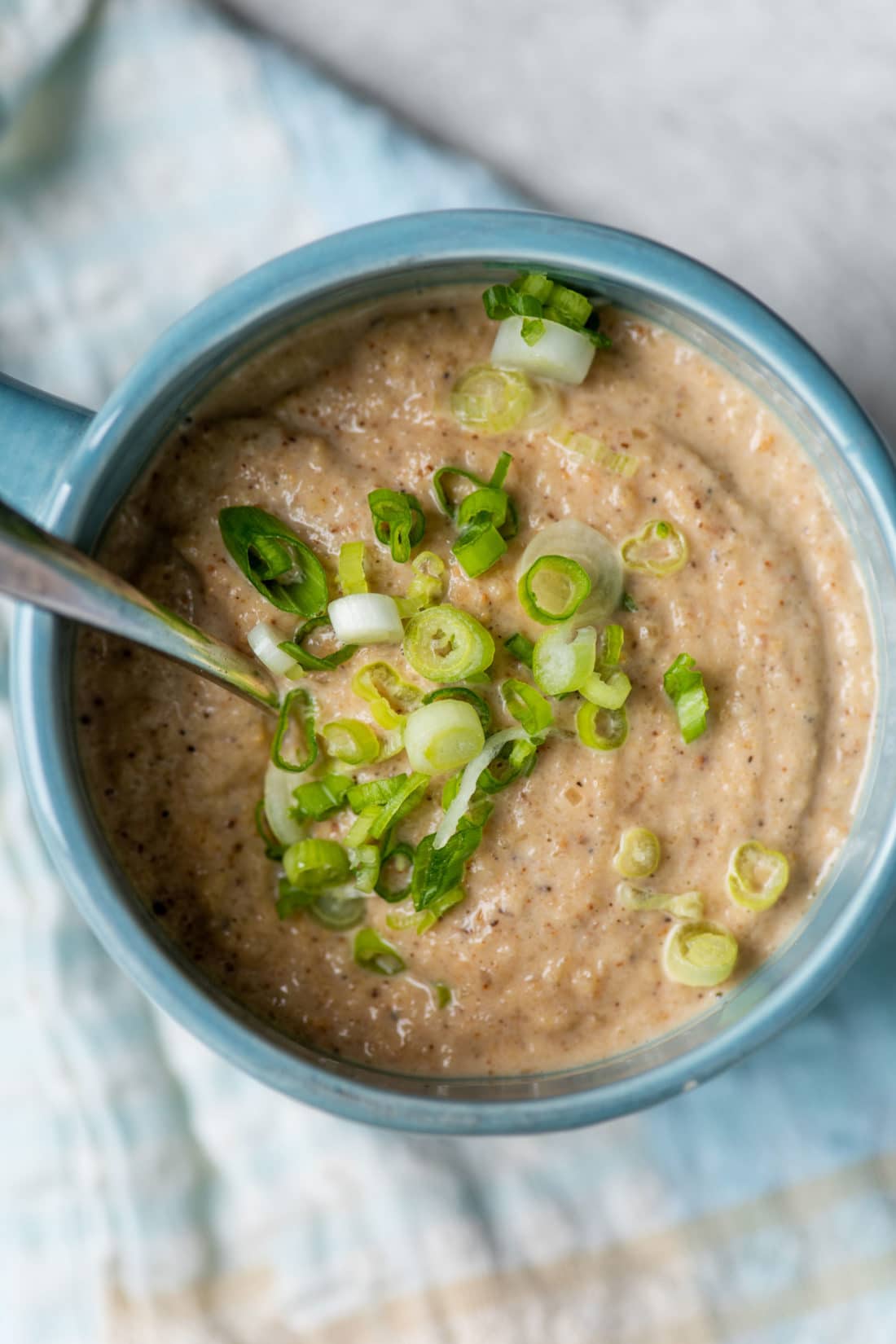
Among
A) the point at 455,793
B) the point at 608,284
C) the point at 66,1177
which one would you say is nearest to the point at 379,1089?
the point at 455,793

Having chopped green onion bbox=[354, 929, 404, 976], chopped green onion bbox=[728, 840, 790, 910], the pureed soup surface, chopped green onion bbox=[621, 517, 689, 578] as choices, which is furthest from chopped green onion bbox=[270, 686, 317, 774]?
chopped green onion bbox=[728, 840, 790, 910]

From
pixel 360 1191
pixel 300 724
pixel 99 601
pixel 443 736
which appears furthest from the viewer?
pixel 360 1191

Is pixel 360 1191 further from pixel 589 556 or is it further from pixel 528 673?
pixel 589 556

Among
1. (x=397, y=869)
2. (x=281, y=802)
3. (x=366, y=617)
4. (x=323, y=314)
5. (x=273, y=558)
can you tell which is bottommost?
(x=397, y=869)

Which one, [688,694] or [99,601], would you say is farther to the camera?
[688,694]

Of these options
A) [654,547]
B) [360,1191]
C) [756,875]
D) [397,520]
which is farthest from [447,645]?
[360,1191]

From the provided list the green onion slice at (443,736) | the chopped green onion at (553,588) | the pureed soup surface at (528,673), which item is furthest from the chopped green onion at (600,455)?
the green onion slice at (443,736)
